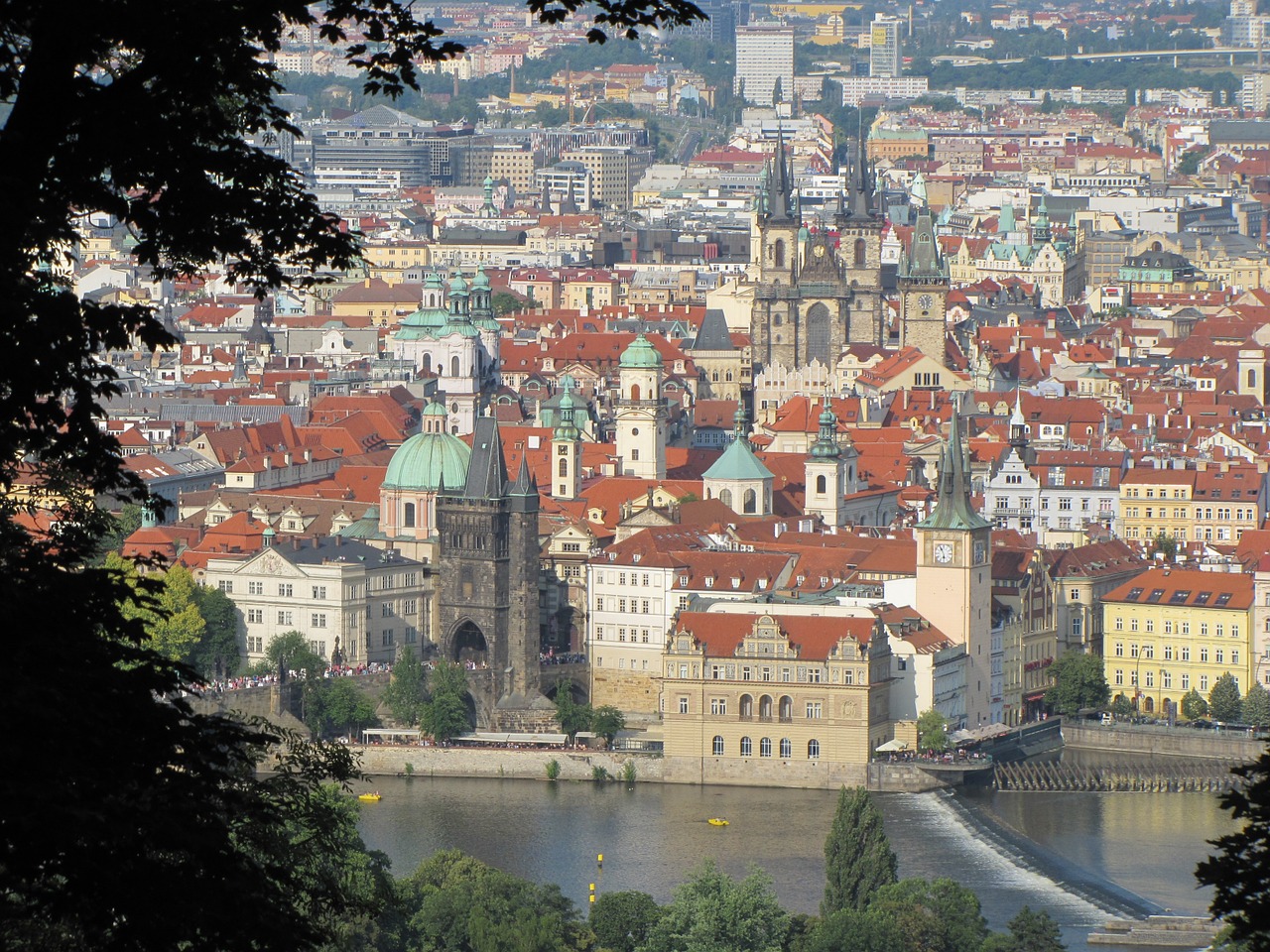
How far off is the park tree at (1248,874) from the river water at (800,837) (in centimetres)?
2223

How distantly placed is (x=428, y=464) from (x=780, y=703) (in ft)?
35.0

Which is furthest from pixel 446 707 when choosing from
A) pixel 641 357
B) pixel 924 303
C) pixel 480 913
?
pixel 924 303

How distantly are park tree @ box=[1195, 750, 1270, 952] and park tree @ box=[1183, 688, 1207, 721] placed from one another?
3816cm

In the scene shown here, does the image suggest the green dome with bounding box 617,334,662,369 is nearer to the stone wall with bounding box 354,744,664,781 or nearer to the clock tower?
the clock tower

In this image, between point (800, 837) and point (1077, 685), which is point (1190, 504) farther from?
point (800, 837)

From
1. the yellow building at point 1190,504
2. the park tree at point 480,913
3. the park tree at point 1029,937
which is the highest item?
the yellow building at point 1190,504

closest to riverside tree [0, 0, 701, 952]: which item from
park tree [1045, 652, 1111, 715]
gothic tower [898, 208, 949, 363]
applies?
park tree [1045, 652, 1111, 715]

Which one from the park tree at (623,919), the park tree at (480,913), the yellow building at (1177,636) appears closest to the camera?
the park tree at (480,913)

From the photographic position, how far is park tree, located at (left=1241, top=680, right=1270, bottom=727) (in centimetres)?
4859

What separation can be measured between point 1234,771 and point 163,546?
41.1 m

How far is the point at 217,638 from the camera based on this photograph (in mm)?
49656

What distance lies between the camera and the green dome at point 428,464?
53594 mm

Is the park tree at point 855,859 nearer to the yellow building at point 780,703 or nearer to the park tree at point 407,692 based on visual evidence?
the yellow building at point 780,703

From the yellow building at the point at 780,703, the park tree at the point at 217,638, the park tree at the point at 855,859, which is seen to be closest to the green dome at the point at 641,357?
the park tree at the point at 217,638
